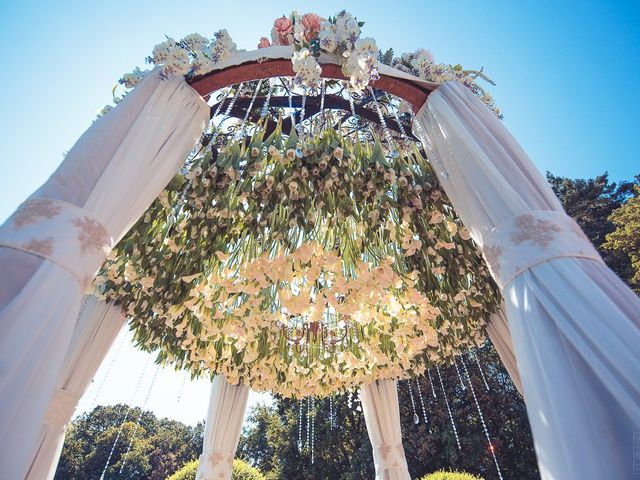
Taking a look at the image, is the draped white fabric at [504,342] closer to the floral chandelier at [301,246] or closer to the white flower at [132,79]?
the floral chandelier at [301,246]

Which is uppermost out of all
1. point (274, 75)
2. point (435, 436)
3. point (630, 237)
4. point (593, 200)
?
point (593, 200)

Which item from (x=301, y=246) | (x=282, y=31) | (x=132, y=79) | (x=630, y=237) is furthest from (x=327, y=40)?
(x=630, y=237)

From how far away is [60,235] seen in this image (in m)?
1.58

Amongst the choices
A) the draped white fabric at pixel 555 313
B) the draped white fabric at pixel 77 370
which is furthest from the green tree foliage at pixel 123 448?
the draped white fabric at pixel 555 313

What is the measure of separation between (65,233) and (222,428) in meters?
4.57

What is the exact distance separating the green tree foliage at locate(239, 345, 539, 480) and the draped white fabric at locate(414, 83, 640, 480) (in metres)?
10.6

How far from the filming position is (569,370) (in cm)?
134

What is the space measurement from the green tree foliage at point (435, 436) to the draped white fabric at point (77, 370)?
1032 centimetres

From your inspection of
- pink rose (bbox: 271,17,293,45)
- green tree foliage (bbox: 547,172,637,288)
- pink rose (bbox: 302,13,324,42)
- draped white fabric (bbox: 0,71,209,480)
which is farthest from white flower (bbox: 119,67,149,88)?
green tree foliage (bbox: 547,172,637,288)

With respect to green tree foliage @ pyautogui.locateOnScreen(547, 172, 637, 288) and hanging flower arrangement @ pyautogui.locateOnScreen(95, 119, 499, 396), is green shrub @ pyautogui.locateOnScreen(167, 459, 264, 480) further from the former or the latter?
green tree foliage @ pyautogui.locateOnScreen(547, 172, 637, 288)

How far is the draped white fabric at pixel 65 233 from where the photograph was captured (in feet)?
4.21

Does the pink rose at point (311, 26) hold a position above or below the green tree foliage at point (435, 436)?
below

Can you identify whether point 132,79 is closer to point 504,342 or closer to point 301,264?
point 301,264

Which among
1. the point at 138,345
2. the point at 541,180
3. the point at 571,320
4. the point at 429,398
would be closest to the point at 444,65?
the point at 541,180
